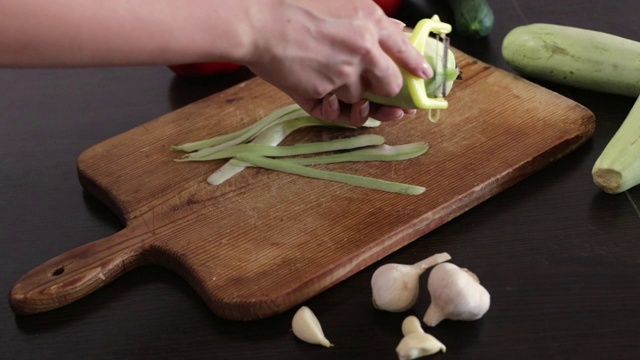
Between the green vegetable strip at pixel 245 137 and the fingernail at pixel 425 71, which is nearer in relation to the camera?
the fingernail at pixel 425 71

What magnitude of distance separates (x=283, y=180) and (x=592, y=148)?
0.69 metres

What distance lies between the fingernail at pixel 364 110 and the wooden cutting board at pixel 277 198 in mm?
105

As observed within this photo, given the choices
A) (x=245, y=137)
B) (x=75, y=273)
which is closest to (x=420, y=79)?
(x=245, y=137)

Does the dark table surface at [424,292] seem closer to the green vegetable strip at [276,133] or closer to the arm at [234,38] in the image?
the green vegetable strip at [276,133]

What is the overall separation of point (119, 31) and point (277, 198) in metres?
0.57

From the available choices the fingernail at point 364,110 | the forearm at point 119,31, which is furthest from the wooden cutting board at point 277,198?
the forearm at point 119,31

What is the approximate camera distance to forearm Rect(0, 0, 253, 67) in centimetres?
126

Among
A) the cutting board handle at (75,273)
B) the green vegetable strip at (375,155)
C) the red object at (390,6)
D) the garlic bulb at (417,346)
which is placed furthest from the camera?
the red object at (390,6)

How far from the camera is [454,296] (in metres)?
1.43

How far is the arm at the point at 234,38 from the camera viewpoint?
4.19ft

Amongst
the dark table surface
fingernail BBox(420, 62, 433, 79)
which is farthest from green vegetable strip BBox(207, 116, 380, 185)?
fingernail BBox(420, 62, 433, 79)

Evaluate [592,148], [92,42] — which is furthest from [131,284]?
[592,148]

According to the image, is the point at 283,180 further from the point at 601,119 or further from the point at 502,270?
the point at 601,119

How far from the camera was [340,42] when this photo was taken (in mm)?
1468
